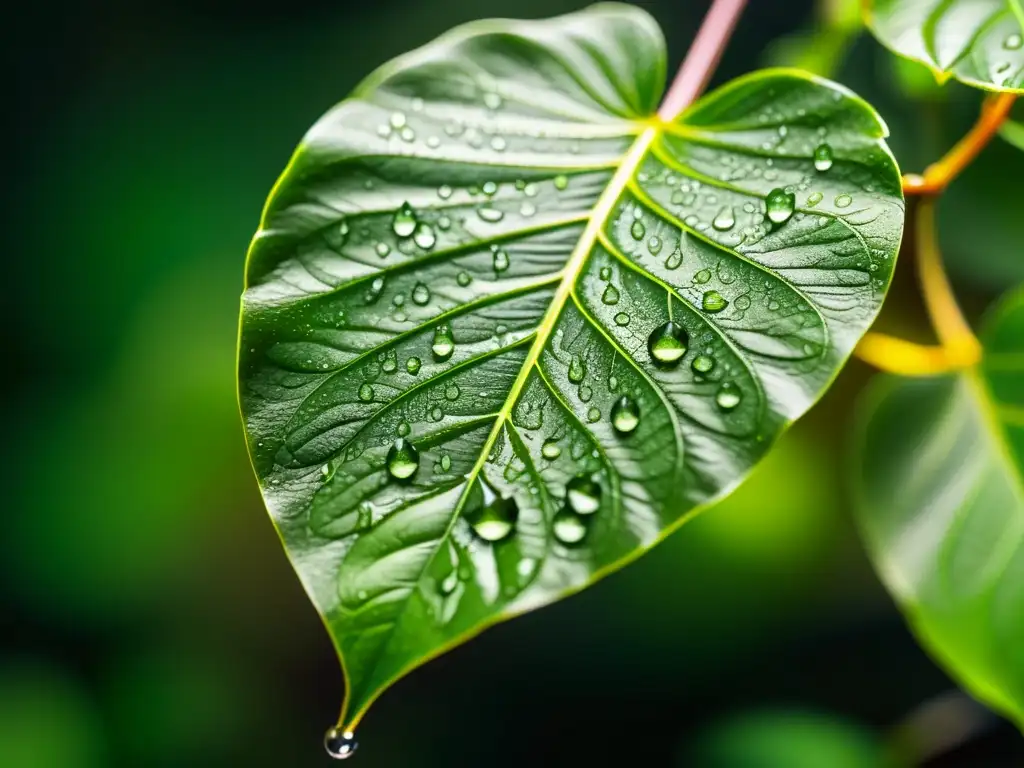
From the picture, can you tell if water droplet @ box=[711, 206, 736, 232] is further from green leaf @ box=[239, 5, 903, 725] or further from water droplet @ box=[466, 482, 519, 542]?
water droplet @ box=[466, 482, 519, 542]

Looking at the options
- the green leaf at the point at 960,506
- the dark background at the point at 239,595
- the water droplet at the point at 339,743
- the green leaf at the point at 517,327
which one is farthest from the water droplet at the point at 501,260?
the dark background at the point at 239,595

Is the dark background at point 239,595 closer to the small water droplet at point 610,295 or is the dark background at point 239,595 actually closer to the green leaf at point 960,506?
the green leaf at point 960,506

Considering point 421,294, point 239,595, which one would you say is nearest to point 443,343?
point 421,294

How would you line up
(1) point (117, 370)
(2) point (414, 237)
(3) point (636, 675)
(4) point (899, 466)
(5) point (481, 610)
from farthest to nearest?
(1) point (117, 370) → (3) point (636, 675) → (4) point (899, 466) → (2) point (414, 237) → (5) point (481, 610)

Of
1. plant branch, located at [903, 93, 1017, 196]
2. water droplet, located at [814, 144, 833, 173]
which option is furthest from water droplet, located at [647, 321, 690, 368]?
plant branch, located at [903, 93, 1017, 196]

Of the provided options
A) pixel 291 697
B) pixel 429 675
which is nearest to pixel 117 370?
pixel 291 697

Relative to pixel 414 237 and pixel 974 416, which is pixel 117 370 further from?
pixel 974 416

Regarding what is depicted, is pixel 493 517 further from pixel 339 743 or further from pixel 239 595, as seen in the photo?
pixel 239 595
